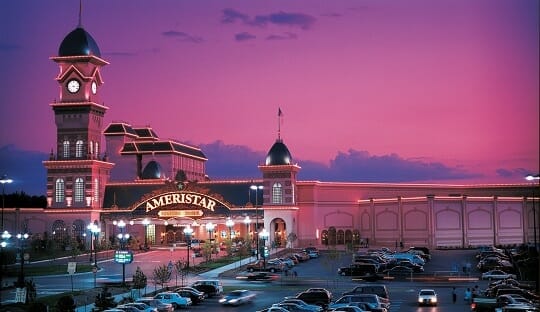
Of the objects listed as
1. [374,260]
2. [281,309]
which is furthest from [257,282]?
[281,309]

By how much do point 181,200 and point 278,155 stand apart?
13.3 meters

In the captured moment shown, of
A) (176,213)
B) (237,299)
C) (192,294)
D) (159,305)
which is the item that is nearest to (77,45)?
(176,213)

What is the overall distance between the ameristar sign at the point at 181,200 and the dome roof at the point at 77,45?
1904 centimetres

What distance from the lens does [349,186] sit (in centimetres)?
9506

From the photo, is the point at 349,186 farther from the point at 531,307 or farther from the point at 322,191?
the point at 531,307

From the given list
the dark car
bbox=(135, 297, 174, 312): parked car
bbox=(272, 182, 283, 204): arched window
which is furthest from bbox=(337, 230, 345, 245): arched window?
bbox=(135, 297, 174, 312): parked car

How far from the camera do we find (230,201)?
306 feet

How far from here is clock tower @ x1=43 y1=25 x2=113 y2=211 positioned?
3654 inches

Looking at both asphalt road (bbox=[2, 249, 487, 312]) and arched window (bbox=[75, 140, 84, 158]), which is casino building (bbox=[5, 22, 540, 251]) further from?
asphalt road (bbox=[2, 249, 487, 312])

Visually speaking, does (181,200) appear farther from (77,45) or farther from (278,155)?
(77,45)

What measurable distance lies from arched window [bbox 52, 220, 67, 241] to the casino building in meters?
0.12

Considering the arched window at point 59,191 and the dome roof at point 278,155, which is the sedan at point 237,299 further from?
the arched window at point 59,191

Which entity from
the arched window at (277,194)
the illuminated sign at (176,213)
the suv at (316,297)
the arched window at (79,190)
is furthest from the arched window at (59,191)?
the suv at (316,297)

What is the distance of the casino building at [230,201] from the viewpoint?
294ft
